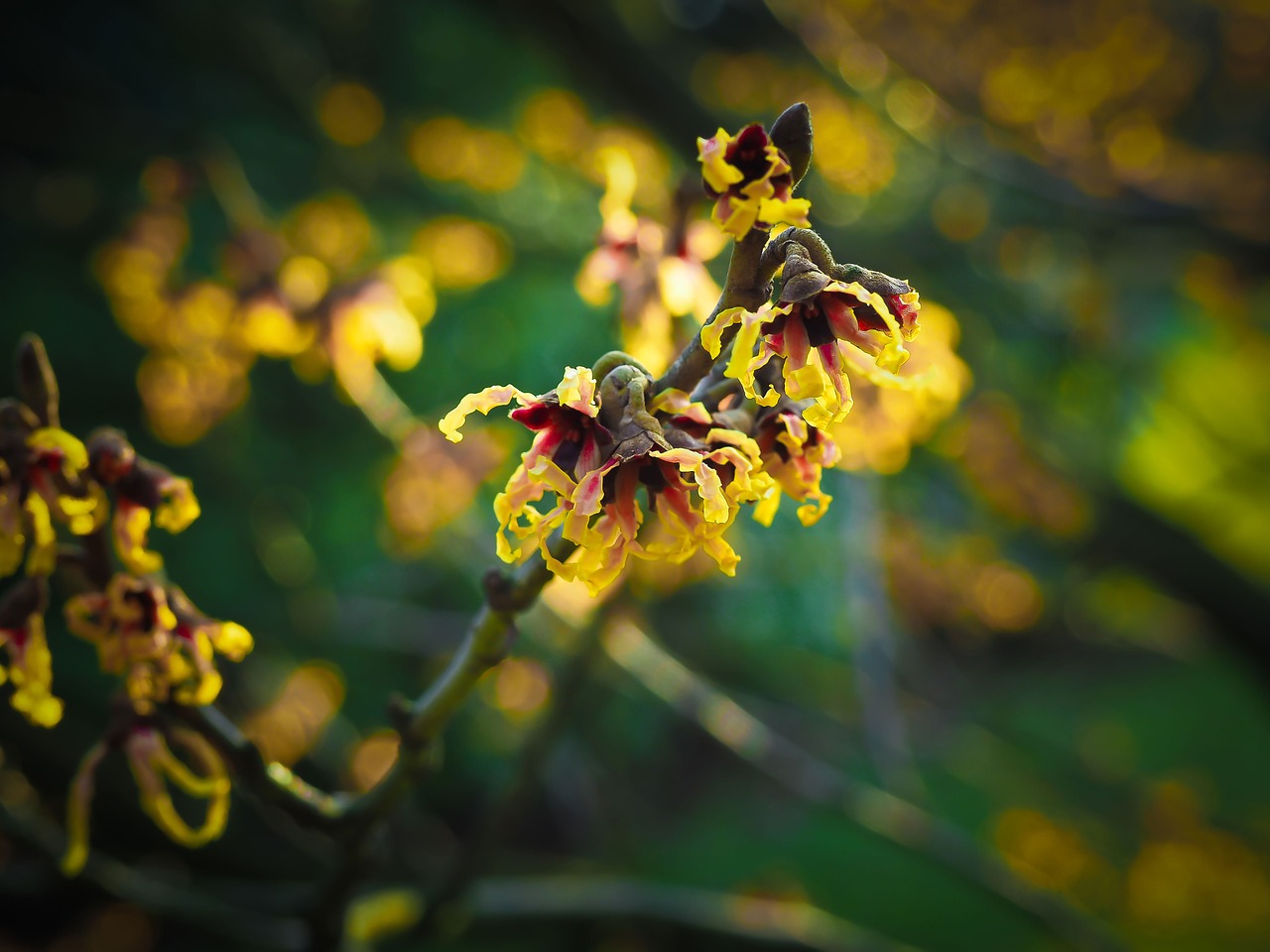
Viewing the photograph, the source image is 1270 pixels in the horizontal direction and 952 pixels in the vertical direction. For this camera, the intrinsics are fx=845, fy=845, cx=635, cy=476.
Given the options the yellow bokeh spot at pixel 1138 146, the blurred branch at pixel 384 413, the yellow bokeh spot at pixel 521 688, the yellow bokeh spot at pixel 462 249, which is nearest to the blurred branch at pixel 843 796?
the blurred branch at pixel 384 413

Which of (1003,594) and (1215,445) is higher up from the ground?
(1215,445)

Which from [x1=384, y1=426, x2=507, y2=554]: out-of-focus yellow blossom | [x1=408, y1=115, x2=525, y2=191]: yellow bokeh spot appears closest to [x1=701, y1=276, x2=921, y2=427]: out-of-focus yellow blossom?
[x1=384, y1=426, x2=507, y2=554]: out-of-focus yellow blossom

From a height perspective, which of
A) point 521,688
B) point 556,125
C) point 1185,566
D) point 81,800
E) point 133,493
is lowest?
point 81,800

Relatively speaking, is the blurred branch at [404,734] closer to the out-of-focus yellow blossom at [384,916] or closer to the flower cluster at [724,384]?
the flower cluster at [724,384]

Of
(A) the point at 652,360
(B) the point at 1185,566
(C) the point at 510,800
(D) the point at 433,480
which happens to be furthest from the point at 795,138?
(B) the point at 1185,566

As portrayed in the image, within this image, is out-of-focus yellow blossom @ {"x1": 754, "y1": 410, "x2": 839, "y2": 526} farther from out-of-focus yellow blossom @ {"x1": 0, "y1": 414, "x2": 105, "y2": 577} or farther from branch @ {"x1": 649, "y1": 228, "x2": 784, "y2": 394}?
out-of-focus yellow blossom @ {"x1": 0, "y1": 414, "x2": 105, "y2": 577}

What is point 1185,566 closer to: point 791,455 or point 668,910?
point 668,910

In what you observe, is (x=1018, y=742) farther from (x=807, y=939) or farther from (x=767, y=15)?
(x=767, y=15)

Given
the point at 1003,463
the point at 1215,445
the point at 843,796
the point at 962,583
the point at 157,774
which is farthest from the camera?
the point at 1215,445
